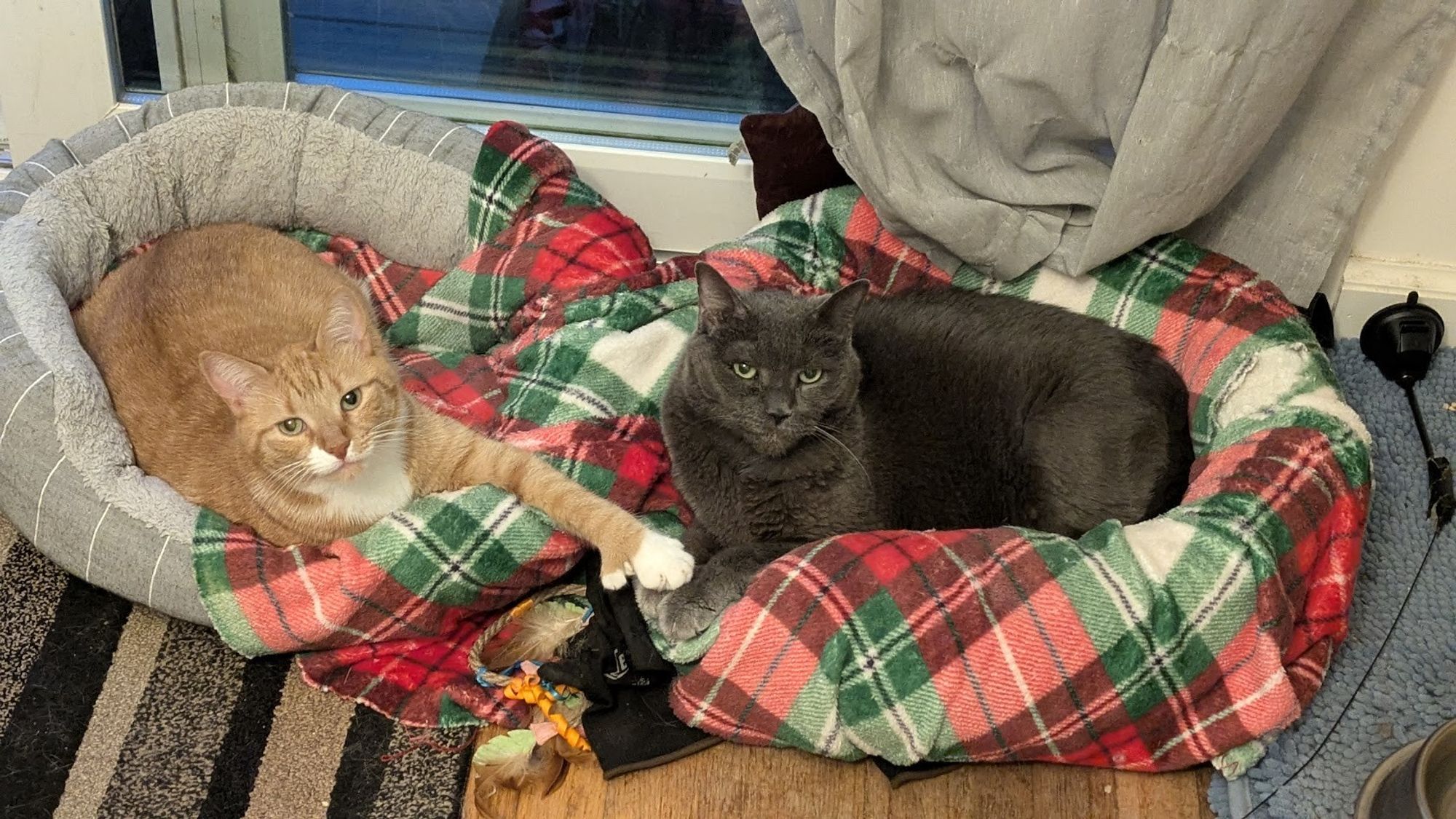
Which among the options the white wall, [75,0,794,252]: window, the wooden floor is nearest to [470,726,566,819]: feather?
the wooden floor

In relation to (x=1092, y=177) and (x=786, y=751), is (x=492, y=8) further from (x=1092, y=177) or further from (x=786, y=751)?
(x=786, y=751)

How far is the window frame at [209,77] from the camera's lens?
2230mm

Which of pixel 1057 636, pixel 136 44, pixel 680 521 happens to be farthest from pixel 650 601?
pixel 136 44

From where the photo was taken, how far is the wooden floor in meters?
1.51

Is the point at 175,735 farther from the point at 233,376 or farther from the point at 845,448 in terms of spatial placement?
the point at 845,448

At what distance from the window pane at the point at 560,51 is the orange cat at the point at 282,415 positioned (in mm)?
749

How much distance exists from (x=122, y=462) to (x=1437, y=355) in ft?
7.20

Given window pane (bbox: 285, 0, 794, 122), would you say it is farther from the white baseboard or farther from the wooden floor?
the wooden floor

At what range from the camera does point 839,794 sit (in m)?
1.53

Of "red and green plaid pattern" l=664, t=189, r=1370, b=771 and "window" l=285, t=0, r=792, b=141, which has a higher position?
"window" l=285, t=0, r=792, b=141

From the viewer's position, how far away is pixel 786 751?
5.15 feet

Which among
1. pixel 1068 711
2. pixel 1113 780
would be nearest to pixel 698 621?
pixel 1068 711

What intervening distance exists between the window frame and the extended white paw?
0.93 meters

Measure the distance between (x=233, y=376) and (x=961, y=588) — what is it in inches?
37.3
